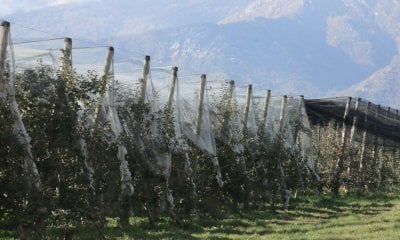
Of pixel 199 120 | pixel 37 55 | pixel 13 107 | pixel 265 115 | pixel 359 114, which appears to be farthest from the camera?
pixel 359 114

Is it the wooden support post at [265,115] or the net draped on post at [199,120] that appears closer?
the net draped on post at [199,120]

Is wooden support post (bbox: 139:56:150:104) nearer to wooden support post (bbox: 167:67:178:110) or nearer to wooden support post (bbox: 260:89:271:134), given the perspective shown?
wooden support post (bbox: 167:67:178:110)

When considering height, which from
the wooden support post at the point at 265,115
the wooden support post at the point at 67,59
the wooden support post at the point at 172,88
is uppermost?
the wooden support post at the point at 67,59

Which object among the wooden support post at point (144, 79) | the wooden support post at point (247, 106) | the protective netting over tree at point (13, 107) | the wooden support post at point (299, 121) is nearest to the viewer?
the protective netting over tree at point (13, 107)

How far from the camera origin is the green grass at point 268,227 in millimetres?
13656

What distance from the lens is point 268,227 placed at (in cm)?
1620

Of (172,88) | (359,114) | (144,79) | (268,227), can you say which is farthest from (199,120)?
(359,114)

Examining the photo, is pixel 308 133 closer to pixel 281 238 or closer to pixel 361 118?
pixel 361 118

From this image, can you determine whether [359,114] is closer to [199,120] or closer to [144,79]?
[199,120]

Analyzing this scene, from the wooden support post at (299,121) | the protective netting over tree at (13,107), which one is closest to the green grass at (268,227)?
the protective netting over tree at (13,107)

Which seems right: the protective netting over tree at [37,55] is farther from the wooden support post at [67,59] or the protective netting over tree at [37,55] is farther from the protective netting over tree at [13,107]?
the protective netting over tree at [13,107]

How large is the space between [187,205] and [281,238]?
13.5ft

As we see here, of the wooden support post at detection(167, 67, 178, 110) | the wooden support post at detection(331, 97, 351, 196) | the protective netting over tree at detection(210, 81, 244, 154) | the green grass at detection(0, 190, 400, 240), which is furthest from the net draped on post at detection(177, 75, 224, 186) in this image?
the wooden support post at detection(331, 97, 351, 196)

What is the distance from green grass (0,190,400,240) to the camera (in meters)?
13.7
